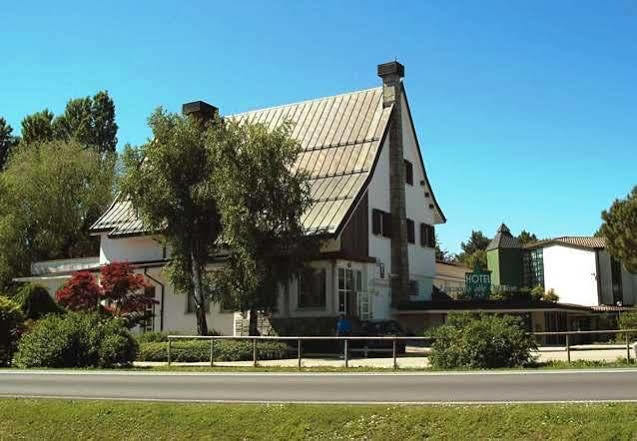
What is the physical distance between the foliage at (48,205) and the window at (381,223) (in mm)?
23538

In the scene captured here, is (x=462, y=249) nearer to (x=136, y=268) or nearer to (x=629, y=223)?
(x=629, y=223)

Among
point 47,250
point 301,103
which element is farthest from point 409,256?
point 47,250

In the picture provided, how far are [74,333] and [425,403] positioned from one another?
14.3 metres

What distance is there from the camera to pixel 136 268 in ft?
125

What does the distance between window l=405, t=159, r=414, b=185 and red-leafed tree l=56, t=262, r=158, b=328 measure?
16.0m

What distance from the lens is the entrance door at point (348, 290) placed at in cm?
3300

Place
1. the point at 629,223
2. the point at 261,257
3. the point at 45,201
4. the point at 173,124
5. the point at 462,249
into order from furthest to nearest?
the point at 462,249
the point at 45,201
the point at 629,223
the point at 173,124
the point at 261,257

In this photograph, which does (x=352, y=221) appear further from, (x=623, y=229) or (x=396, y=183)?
(x=623, y=229)

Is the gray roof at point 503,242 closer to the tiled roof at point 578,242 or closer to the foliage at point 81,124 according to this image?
the tiled roof at point 578,242

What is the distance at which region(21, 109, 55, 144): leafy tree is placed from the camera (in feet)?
212

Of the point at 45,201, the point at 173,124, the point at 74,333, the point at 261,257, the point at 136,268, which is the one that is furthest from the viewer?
the point at 45,201

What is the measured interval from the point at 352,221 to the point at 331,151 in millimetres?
6118

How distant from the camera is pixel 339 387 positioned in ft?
50.3

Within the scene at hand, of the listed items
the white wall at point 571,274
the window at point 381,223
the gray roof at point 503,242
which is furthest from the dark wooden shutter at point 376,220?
the gray roof at point 503,242
